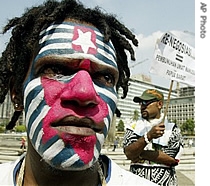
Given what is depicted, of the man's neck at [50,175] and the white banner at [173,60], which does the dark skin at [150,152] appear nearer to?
the white banner at [173,60]

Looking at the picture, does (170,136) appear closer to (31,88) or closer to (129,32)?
(129,32)

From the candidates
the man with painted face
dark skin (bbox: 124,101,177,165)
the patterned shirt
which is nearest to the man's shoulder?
the man with painted face

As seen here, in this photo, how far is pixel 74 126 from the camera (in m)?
1.65

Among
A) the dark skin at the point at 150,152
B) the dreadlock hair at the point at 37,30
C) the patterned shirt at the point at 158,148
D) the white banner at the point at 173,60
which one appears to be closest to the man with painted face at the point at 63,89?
the dreadlock hair at the point at 37,30

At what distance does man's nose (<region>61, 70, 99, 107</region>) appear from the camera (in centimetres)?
167

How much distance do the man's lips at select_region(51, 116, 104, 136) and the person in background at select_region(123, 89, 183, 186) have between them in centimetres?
237

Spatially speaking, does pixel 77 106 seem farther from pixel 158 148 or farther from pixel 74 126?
pixel 158 148

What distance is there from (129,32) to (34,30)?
0.59 meters

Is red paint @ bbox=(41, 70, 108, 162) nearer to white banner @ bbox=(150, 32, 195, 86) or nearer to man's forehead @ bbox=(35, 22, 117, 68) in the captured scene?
man's forehead @ bbox=(35, 22, 117, 68)

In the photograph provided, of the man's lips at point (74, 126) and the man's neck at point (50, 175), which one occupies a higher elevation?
the man's lips at point (74, 126)

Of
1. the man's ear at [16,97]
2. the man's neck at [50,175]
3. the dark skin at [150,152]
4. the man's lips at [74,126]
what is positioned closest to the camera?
the man's lips at [74,126]

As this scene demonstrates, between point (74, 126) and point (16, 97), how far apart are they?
562 millimetres

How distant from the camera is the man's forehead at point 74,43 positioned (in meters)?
1.82

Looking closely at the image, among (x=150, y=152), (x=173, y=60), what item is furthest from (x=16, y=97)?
(x=173, y=60)
